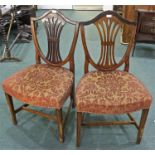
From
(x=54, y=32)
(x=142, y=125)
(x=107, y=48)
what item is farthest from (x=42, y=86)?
(x=142, y=125)

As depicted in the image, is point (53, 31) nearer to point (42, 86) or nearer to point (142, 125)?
point (42, 86)

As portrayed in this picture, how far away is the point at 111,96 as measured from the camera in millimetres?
1498

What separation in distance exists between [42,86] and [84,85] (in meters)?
0.31

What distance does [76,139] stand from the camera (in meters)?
1.70

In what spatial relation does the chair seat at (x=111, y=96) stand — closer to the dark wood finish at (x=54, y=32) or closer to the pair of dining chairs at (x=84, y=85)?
the pair of dining chairs at (x=84, y=85)

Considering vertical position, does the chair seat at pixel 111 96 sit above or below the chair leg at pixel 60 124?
above

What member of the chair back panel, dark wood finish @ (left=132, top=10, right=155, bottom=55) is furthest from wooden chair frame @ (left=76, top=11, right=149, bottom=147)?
dark wood finish @ (left=132, top=10, right=155, bottom=55)

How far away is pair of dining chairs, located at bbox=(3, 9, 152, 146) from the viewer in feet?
4.84

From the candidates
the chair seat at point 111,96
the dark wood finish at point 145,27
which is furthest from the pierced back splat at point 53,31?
the dark wood finish at point 145,27

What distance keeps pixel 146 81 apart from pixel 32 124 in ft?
4.56

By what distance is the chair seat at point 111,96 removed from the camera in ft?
4.78

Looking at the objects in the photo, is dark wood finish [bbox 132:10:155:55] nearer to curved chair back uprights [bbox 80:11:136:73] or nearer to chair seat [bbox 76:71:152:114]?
curved chair back uprights [bbox 80:11:136:73]
